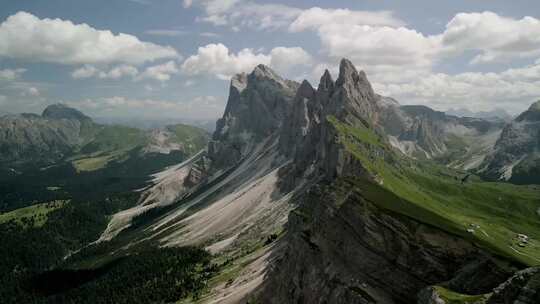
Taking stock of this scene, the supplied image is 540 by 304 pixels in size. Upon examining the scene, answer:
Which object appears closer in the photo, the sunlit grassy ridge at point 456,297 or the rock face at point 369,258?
the sunlit grassy ridge at point 456,297

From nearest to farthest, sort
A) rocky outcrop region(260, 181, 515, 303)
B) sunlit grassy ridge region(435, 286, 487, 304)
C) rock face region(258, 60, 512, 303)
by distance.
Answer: sunlit grassy ridge region(435, 286, 487, 304) < rocky outcrop region(260, 181, 515, 303) < rock face region(258, 60, 512, 303)

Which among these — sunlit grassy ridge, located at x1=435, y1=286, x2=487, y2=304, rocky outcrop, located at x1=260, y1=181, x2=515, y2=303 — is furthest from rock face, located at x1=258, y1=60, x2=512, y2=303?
sunlit grassy ridge, located at x1=435, y1=286, x2=487, y2=304

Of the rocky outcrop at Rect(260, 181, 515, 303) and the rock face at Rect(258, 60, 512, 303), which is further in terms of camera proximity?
the rock face at Rect(258, 60, 512, 303)

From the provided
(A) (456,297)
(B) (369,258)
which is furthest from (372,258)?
A: (A) (456,297)

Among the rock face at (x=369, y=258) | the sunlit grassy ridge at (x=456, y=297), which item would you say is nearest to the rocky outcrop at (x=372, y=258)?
the rock face at (x=369, y=258)

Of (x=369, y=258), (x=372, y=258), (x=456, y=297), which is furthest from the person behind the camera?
(x=369, y=258)

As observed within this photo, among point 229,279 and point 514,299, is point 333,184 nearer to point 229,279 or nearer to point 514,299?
point 514,299

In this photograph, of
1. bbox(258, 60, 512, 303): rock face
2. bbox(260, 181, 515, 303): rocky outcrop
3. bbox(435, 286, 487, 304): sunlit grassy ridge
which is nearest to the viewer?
bbox(435, 286, 487, 304): sunlit grassy ridge

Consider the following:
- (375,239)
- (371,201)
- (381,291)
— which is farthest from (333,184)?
(381,291)

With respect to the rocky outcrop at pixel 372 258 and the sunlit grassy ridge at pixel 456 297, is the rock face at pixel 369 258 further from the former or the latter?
the sunlit grassy ridge at pixel 456 297

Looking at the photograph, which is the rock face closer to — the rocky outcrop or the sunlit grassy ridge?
the rocky outcrop

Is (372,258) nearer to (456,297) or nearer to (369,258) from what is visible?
(369,258)
